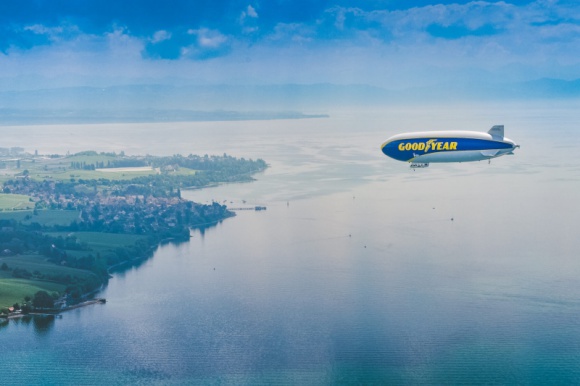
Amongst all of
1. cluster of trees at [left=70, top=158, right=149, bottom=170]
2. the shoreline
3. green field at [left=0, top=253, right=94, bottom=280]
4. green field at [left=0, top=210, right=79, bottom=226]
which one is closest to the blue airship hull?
the shoreline

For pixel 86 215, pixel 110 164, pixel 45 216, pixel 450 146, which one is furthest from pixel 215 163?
pixel 450 146

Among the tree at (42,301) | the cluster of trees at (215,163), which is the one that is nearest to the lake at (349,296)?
the tree at (42,301)

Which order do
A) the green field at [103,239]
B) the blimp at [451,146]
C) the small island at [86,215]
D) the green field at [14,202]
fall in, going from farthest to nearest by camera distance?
1. the green field at [14,202]
2. the green field at [103,239]
3. the small island at [86,215]
4. the blimp at [451,146]

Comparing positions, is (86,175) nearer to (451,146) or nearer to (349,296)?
(349,296)

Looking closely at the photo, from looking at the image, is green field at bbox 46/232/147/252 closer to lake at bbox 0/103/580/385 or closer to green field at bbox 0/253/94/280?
lake at bbox 0/103/580/385

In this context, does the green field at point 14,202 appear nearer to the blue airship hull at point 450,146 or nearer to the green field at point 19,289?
the green field at point 19,289

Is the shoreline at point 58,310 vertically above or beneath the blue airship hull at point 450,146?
beneath
